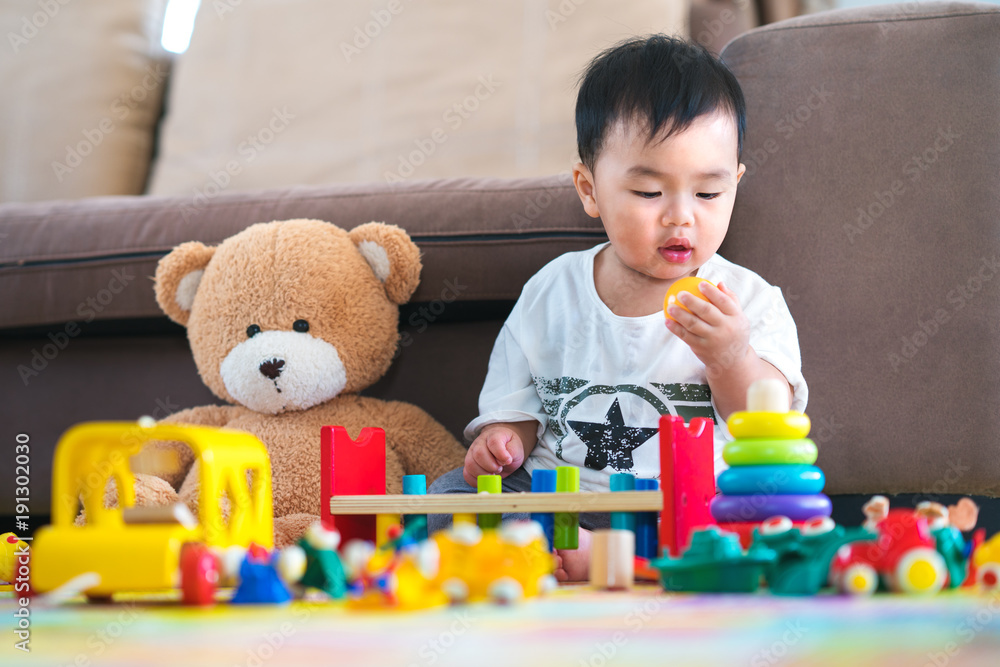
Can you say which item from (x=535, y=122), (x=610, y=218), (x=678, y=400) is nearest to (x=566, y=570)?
(x=678, y=400)

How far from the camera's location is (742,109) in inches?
42.1

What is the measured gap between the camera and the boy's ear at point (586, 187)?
111 centimetres

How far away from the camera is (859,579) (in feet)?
1.92

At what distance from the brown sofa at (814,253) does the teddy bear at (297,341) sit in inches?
2.4

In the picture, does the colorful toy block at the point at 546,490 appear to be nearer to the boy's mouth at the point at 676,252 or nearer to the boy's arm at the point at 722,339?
the boy's arm at the point at 722,339

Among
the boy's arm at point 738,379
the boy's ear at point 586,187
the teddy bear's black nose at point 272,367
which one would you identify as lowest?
the boy's arm at point 738,379

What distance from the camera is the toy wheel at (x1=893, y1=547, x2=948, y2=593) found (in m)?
0.58

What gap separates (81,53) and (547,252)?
1317 mm

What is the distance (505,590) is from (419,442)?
1.94 feet

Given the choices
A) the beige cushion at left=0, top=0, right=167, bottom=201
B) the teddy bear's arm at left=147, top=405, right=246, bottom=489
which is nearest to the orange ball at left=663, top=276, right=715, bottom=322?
the teddy bear's arm at left=147, top=405, right=246, bottom=489

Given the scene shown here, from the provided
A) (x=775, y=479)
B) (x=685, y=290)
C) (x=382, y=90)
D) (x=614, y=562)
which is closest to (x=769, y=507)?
(x=775, y=479)

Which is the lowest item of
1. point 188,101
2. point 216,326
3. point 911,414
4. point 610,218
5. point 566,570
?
point 566,570

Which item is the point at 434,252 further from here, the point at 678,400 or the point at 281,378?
the point at 678,400

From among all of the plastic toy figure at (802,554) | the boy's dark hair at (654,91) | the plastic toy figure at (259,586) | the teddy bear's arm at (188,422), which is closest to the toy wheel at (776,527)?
the plastic toy figure at (802,554)
